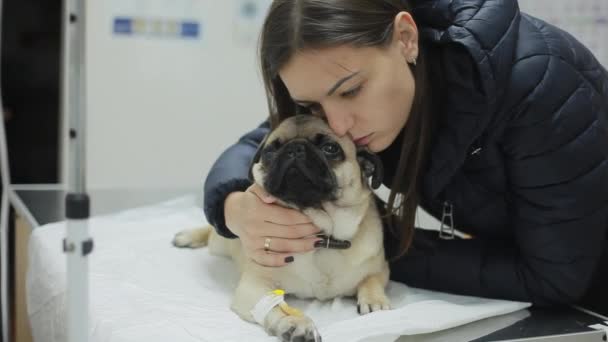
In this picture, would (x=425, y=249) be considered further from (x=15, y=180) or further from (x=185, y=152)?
(x=15, y=180)

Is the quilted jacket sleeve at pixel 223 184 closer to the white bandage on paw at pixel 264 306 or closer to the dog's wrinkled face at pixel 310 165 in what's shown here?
the dog's wrinkled face at pixel 310 165

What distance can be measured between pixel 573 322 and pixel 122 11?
239 cm

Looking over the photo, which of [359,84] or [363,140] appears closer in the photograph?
[359,84]

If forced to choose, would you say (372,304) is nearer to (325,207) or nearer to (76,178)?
(325,207)

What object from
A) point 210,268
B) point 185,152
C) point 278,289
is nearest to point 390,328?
point 278,289

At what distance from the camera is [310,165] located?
1092 millimetres

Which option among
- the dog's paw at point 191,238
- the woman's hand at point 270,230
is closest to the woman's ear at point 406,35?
the woman's hand at point 270,230

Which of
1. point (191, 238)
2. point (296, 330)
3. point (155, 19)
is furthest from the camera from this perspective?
point (155, 19)

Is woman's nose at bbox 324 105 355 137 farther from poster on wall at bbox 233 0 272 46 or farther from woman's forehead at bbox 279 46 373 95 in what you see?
poster on wall at bbox 233 0 272 46

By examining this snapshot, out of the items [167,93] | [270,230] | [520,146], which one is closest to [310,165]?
[270,230]

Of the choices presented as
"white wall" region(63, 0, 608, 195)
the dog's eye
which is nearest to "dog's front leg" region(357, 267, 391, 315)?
the dog's eye

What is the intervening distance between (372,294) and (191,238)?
59 centimetres

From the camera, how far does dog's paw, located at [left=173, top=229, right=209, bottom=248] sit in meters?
1.46

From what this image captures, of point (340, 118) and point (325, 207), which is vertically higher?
point (340, 118)
